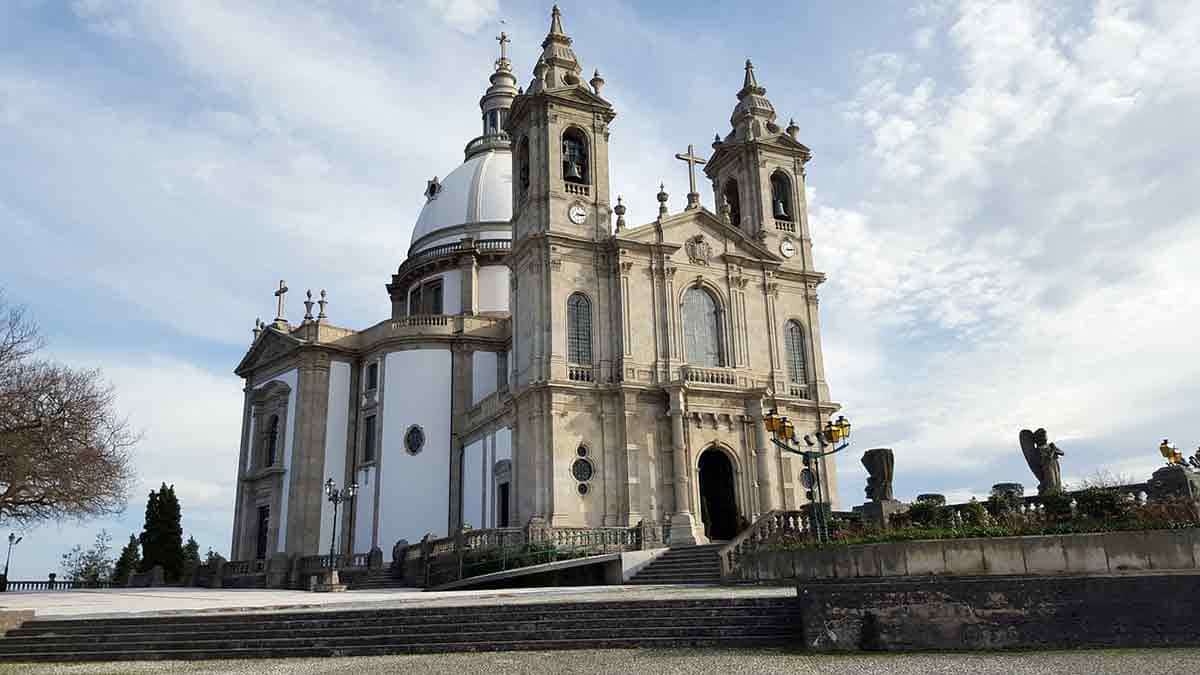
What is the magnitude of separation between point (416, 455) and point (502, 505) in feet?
20.3

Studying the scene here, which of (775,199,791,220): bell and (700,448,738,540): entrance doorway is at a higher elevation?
(775,199,791,220): bell

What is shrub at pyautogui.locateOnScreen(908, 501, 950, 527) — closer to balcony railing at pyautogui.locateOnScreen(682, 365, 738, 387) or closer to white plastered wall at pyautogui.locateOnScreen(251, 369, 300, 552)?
balcony railing at pyautogui.locateOnScreen(682, 365, 738, 387)

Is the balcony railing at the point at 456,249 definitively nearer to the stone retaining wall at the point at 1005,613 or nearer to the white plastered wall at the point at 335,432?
the white plastered wall at the point at 335,432

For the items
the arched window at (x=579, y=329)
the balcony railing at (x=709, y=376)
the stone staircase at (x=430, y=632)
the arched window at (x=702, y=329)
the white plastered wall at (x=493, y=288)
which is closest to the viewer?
the stone staircase at (x=430, y=632)

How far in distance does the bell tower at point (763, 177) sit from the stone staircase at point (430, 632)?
2659 cm

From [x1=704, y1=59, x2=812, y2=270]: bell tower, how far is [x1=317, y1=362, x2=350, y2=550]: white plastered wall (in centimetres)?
1868

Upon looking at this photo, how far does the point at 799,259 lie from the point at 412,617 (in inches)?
1113

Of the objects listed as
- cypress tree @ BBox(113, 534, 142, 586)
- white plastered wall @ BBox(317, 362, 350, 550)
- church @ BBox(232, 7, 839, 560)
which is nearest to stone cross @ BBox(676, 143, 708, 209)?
church @ BBox(232, 7, 839, 560)

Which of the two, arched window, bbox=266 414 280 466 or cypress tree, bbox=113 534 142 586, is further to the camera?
cypress tree, bbox=113 534 142 586

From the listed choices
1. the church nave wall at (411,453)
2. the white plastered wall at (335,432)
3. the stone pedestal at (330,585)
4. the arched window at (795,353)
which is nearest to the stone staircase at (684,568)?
the stone pedestal at (330,585)

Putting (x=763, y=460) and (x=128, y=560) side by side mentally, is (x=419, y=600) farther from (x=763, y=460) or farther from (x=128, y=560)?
(x=128, y=560)

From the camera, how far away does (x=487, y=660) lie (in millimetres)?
12008

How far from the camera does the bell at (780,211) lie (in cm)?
3972

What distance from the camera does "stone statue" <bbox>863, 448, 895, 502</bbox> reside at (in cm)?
2058
